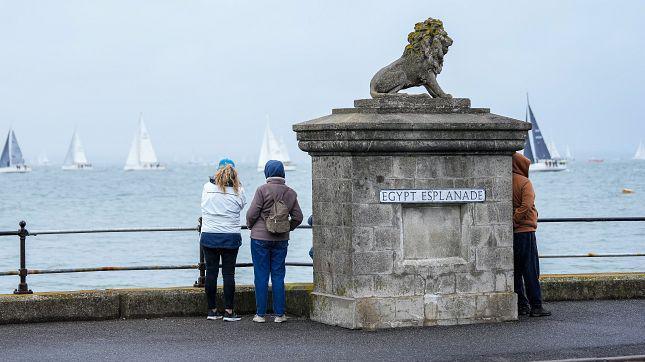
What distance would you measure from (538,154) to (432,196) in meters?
112

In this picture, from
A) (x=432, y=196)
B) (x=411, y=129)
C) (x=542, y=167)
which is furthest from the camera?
(x=542, y=167)

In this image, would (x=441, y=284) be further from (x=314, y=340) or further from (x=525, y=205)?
(x=314, y=340)

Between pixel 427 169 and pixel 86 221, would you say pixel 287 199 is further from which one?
pixel 86 221

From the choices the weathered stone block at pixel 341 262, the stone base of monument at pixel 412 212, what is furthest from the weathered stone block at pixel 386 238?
the weathered stone block at pixel 341 262

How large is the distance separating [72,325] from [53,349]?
1388 mm

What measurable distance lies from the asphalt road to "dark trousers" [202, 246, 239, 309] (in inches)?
12.3

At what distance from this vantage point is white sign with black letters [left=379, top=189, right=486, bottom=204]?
12305 millimetres

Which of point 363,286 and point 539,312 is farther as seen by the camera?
point 539,312

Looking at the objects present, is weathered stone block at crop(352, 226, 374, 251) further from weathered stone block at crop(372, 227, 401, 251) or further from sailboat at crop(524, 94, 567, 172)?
sailboat at crop(524, 94, 567, 172)

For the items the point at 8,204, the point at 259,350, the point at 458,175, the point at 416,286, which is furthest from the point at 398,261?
the point at 8,204

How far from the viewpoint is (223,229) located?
12891mm

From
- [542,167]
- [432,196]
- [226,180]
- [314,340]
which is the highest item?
[542,167]

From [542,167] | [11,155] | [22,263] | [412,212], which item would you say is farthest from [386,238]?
[11,155]

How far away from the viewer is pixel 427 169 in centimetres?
1248
